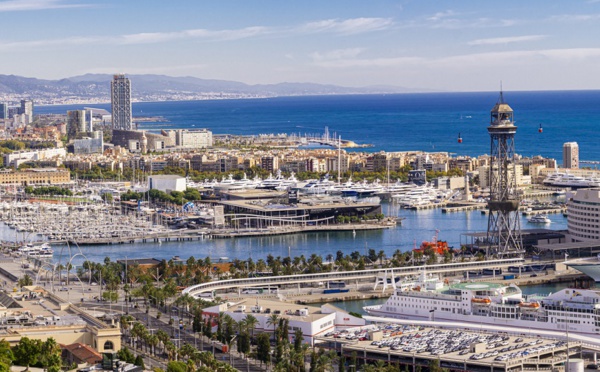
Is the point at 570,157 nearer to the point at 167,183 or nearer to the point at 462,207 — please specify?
the point at 462,207

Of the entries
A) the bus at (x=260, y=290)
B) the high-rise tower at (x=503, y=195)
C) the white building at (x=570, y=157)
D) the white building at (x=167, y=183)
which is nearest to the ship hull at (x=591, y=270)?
the high-rise tower at (x=503, y=195)

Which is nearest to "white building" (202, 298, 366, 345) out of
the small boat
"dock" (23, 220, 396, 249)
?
"dock" (23, 220, 396, 249)

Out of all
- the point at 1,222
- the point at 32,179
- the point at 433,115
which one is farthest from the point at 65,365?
the point at 433,115

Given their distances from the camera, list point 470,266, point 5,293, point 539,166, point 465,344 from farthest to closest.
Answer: point 539,166 → point 470,266 → point 5,293 → point 465,344

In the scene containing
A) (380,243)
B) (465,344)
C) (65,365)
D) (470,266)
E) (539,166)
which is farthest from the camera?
(539,166)

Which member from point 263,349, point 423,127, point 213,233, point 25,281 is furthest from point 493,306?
point 423,127

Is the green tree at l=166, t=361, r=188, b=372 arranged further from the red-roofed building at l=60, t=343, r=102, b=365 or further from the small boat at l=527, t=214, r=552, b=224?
the small boat at l=527, t=214, r=552, b=224

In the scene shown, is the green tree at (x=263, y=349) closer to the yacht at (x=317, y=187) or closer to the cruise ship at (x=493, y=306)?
the cruise ship at (x=493, y=306)

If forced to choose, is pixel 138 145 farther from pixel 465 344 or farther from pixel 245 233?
pixel 465 344
